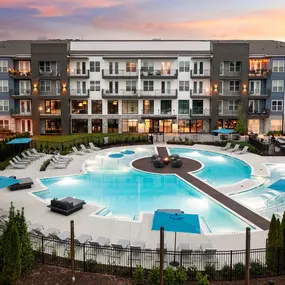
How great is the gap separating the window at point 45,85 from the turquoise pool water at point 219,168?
22.4m

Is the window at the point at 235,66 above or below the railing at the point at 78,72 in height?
above

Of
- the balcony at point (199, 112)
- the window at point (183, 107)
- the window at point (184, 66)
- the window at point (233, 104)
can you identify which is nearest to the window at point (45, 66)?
the window at point (184, 66)

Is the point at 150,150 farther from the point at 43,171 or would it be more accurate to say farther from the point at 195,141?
the point at 43,171

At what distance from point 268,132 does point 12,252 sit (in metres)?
43.8

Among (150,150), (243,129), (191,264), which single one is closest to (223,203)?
(191,264)

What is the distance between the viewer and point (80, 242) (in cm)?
1342

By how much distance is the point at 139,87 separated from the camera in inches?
1986

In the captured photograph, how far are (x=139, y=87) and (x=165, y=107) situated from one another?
4741 mm

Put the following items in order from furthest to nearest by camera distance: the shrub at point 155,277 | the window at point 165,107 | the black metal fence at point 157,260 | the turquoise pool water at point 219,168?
the window at point 165,107 < the turquoise pool water at point 219,168 < the black metal fence at point 157,260 < the shrub at point 155,277

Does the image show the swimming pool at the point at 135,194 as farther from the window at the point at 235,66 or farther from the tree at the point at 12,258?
the window at the point at 235,66

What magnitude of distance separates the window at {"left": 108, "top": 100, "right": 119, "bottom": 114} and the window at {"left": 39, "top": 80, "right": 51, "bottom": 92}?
885 cm

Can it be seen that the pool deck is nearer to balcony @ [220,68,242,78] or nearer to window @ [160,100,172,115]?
window @ [160,100,172,115]

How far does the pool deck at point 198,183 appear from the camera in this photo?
1686cm

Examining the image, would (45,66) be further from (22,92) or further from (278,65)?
(278,65)
